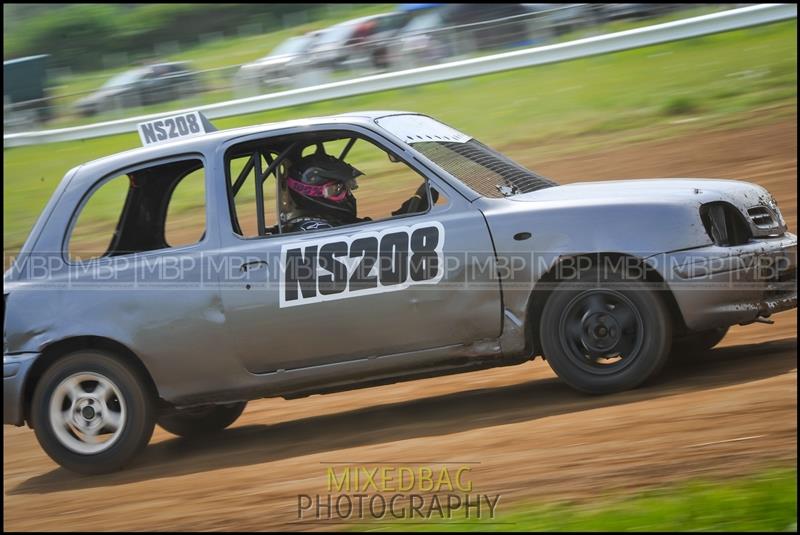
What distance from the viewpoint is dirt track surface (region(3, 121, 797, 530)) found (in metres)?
5.20

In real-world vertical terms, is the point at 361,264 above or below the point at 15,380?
above

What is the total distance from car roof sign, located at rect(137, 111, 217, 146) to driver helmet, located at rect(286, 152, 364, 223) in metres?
0.72

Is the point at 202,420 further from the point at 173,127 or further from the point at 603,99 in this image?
the point at 603,99

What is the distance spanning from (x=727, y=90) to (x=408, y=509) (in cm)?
1134

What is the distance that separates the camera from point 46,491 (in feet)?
22.4

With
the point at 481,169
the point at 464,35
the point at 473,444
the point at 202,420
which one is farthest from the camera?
the point at 464,35

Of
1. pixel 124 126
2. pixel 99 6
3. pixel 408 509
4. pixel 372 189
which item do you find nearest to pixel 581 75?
pixel 372 189

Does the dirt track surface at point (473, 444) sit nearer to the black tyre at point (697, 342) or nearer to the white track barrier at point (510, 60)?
the black tyre at point (697, 342)

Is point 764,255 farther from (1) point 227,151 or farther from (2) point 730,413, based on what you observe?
(1) point 227,151

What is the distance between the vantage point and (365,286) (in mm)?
6344

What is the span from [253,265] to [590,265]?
1.92 m

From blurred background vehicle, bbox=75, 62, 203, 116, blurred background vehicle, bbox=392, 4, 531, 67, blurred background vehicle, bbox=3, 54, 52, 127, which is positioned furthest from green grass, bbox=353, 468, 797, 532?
blurred background vehicle, bbox=3, 54, 52, 127

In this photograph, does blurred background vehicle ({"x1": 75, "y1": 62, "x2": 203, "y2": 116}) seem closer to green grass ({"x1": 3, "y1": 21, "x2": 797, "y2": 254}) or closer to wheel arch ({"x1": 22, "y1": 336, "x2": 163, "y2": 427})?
green grass ({"x1": 3, "y1": 21, "x2": 797, "y2": 254})

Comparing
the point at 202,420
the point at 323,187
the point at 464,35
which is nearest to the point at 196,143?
the point at 323,187
